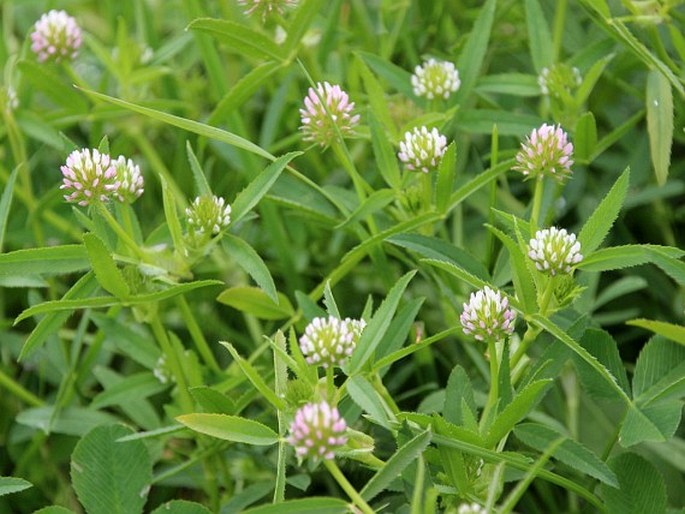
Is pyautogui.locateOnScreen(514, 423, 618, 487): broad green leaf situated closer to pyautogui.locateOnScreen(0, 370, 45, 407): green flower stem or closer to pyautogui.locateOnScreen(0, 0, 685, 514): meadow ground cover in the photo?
pyautogui.locateOnScreen(0, 0, 685, 514): meadow ground cover

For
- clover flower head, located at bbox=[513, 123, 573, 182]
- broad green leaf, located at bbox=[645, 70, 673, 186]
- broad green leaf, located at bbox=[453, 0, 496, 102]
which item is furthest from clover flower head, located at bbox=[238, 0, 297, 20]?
broad green leaf, located at bbox=[645, 70, 673, 186]

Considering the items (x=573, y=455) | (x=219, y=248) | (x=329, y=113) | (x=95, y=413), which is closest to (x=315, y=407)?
(x=573, y=455)

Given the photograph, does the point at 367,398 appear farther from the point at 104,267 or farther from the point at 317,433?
the point at 104,267

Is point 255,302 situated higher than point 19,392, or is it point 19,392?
point 255,302

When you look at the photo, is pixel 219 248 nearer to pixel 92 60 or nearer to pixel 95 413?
pixel 95 413

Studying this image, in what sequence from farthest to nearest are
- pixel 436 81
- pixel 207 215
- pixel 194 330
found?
pixel 436 81
pixel 194 330
pixel 207 215

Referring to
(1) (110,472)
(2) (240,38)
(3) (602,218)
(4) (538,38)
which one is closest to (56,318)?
(1) (110,472)
